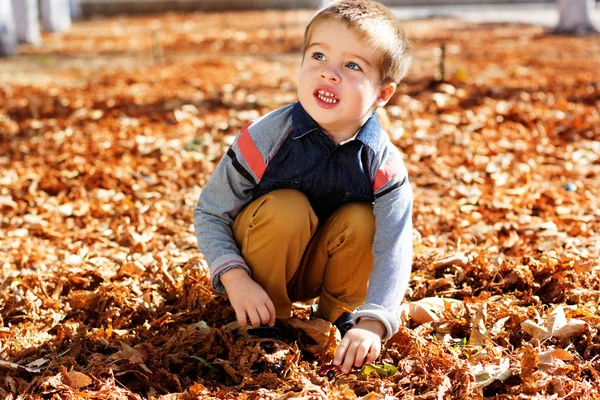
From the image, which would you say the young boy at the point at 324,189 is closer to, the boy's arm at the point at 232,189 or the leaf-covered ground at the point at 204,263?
the boy's arm at the point at 232,189

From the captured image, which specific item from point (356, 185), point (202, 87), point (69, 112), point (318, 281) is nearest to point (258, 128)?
point (356, 185)

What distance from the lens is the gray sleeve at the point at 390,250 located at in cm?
243

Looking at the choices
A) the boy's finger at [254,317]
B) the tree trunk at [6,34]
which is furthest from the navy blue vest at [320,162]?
the tree trunk at [6,34]

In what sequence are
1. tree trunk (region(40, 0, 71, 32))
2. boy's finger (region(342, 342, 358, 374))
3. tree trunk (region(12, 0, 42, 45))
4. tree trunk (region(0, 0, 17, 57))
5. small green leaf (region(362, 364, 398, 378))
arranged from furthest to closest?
tree trunk (region(40, 0, 71, 32)), tree trunk (region(12, 0, 42, 45)), tree trunk (region(0, 0, 17, 57)), small green leaf (region(362, 364, 398, 378)), boy's finger (region(342, 342, 358, 374))

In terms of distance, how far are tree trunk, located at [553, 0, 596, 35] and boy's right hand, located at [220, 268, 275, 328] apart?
10858mm

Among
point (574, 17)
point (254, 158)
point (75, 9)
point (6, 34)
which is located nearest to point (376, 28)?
point (254, 158)

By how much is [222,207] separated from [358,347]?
68 cm

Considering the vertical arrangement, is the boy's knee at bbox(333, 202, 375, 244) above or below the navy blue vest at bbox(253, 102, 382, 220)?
below

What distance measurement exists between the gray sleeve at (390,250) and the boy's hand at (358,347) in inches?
2.0

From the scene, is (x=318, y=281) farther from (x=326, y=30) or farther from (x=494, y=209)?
(x=494, y=209)

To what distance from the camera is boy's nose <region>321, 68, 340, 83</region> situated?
97.6 inches

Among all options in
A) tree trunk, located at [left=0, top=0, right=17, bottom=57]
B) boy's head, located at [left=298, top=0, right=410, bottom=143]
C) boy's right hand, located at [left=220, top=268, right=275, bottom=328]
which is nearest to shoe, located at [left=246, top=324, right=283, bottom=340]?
boy's right hand, located at [left=220, top=268, right=275, bottom=328]

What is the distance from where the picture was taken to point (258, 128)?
263 centimetres

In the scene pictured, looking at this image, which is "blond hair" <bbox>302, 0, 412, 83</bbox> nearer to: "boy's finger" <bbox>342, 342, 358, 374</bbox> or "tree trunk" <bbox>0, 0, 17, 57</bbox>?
"boy's finger" <bbox>342, 342, 358, 374</bbox>
